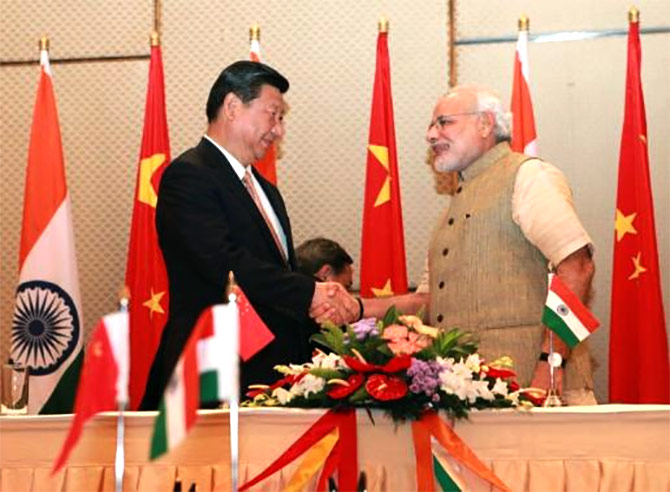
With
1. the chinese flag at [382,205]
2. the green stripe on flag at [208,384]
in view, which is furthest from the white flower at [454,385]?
the chinese flag at [382,205]

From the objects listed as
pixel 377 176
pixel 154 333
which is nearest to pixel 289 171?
pixel 377 176

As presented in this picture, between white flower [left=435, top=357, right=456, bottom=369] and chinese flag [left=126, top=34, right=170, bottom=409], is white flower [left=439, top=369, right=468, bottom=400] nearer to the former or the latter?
white flower [left=435, top=357, right=456, bottom=369]

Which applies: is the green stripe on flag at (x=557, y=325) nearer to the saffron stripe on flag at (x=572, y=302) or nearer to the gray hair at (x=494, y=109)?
the saffron stripe on flag at (x=572, y=302)

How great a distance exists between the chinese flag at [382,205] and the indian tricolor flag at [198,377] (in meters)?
3.68

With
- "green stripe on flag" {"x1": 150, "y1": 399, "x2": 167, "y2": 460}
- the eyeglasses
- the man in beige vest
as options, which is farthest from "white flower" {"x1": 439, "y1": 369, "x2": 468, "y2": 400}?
the eyeglasses

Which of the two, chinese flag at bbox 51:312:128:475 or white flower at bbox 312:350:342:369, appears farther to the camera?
white flower at bbox 312:350:342:369

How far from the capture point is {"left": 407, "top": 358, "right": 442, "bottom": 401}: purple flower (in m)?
2.99

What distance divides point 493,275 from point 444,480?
133cm

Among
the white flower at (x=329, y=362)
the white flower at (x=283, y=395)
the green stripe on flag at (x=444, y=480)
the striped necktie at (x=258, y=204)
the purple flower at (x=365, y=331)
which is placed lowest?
the green stripe on flag at (x=444, y=480)

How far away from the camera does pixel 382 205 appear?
5.74 metres

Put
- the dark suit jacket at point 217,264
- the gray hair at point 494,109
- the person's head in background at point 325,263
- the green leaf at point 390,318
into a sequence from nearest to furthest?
the green leaf at point 390,318
the dark suit jacket at point 217,264
the gray hair at point 494,109
the person's head in background at point 325,263

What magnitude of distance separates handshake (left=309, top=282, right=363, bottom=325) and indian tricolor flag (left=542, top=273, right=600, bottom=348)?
911 millimetres

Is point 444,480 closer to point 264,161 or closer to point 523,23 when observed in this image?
point 264,161

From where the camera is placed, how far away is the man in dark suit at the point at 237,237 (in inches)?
160
